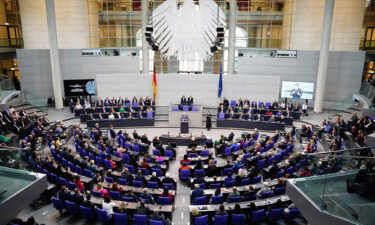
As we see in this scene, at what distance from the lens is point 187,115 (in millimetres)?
21031

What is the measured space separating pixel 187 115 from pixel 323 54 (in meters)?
12.1

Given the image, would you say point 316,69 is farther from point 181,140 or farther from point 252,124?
point 181,140

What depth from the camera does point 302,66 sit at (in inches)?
1040

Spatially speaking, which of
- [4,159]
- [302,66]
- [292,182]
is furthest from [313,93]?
[4,159]

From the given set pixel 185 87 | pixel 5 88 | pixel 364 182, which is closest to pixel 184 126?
pixel 185 87

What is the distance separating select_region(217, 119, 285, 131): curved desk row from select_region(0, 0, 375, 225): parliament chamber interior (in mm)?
72

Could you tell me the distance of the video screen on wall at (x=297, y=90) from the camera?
25448 mm

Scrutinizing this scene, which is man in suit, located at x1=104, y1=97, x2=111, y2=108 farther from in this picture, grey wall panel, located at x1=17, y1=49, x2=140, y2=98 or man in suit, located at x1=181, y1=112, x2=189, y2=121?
man in suit, located at x1=181, y1=112, x2=189, y2=121

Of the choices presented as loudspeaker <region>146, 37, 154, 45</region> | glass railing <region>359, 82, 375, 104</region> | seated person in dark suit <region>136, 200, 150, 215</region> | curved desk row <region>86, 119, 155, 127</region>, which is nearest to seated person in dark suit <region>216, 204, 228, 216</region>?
seated person in dark suit <region>136, 200, 150, 215</region>

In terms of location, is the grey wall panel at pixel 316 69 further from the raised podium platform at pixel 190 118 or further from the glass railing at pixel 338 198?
the glass railing at pixel 338 198

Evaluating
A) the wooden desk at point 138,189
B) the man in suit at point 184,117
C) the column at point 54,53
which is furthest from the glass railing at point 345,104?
the column at point 54,53

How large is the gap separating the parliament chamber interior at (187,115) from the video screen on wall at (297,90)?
0.28 ft

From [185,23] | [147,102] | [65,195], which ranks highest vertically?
[185,23]

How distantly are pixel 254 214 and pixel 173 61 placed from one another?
21304 mm
